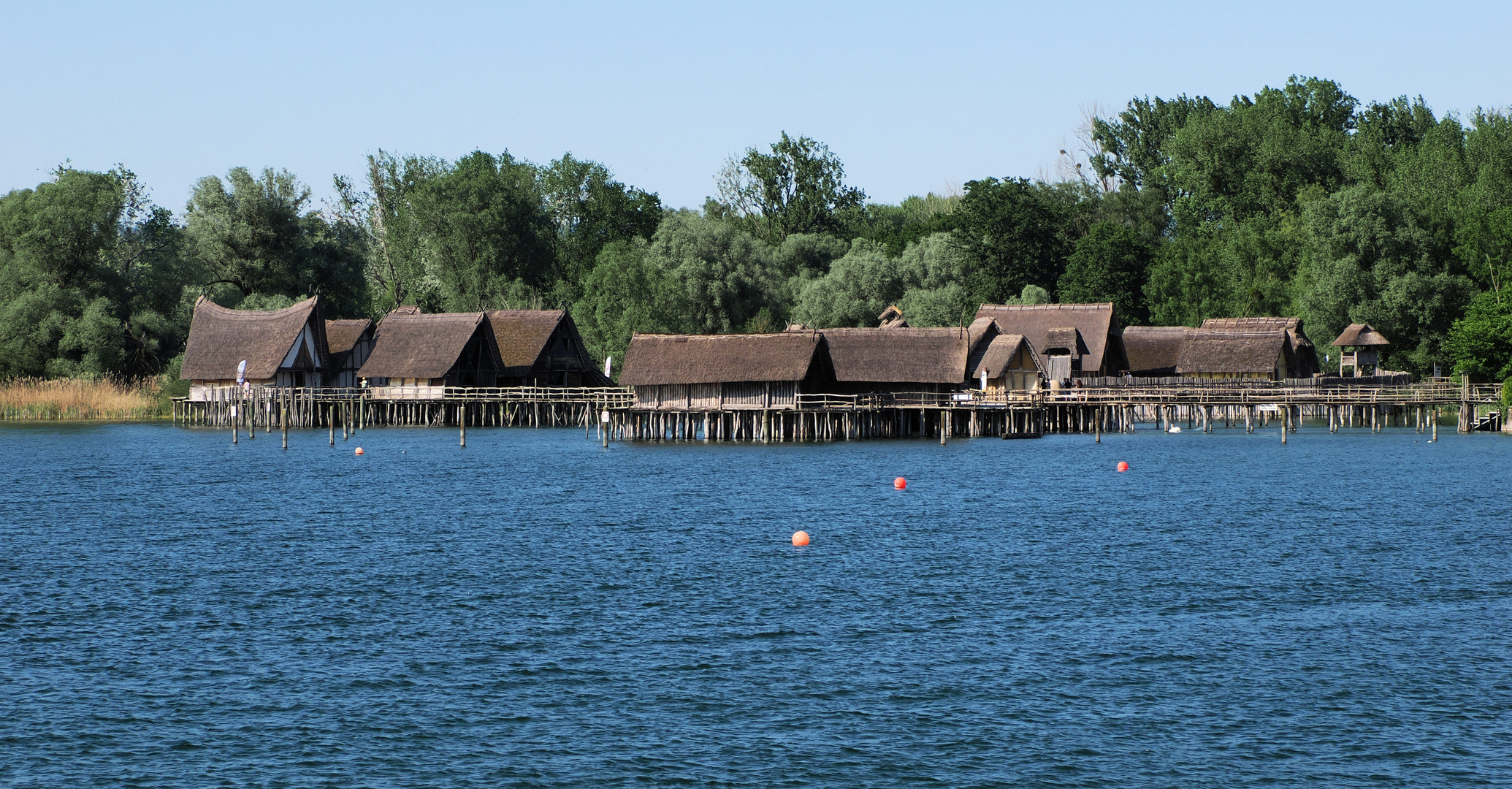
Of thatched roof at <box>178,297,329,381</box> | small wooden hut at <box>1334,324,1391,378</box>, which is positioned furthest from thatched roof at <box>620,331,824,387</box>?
small wooden hut at <box>1334,324,1391,378</box>

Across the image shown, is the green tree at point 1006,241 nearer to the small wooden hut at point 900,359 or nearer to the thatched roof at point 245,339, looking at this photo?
the small wooden hut at point 900,359

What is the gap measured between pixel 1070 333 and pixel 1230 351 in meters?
9.51

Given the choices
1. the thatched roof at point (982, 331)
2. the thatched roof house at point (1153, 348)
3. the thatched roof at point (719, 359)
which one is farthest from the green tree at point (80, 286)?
the thatched roof house at point (1153, 348)

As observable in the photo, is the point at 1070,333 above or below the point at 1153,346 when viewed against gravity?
above

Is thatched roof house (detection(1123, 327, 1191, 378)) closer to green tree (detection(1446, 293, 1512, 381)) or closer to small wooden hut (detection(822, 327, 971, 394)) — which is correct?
green tree (detection(1446, 293, 1512, 381))

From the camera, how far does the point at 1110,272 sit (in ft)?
338

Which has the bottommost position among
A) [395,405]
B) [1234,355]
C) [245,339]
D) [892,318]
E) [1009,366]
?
[395,405]

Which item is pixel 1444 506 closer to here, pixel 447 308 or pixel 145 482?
pixel 145 482

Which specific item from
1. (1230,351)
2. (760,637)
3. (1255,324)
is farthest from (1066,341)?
(760,637)

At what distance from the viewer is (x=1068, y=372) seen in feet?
279

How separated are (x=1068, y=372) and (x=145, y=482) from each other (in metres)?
53.0

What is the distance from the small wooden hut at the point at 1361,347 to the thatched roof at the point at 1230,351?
3.81 m

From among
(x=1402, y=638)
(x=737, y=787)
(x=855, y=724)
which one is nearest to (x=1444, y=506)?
(x=1402, y=638)

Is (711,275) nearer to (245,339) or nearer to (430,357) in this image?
(430,357)
